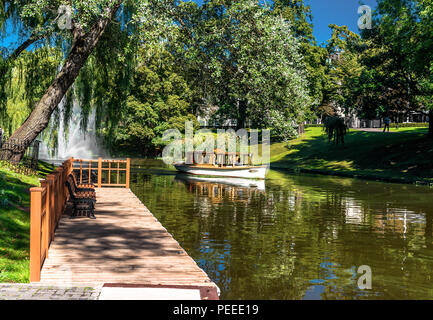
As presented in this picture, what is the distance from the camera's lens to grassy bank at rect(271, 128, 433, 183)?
129 ft

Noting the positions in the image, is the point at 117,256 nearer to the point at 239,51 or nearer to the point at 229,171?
the point at 239,51

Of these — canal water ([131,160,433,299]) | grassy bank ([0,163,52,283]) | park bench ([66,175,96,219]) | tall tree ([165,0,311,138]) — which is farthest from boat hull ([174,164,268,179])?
park bench ([66,175,96,219])

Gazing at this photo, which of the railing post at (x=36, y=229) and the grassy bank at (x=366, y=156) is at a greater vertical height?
the grassy bank at (x=366, y=156)

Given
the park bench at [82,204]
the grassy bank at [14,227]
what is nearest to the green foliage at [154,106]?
the grassy bank at [14,227]

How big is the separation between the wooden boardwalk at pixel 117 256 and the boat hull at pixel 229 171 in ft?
77.2

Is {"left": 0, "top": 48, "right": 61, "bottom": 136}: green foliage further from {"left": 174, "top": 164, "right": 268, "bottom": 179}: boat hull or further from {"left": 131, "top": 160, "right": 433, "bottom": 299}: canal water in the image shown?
{"left": 174, "top": 164, "right": 268, "bottom": 179}: boat hull

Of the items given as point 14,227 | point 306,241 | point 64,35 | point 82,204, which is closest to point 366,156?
point 64,35

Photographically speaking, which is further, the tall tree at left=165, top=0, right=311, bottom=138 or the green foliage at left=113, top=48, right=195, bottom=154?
the green foliage at left=113, top=48, right=195, bottom=154

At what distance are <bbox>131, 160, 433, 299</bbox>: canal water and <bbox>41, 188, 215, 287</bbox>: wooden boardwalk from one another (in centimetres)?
80

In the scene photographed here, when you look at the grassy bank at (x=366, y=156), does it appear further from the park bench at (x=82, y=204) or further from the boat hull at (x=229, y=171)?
the park bench at (x=82, y=204)

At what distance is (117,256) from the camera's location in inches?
378

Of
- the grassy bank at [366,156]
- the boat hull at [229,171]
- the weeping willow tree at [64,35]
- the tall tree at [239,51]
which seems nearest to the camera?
the weeping willow tree at [64,35]

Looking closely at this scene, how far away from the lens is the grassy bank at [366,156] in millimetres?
39375
